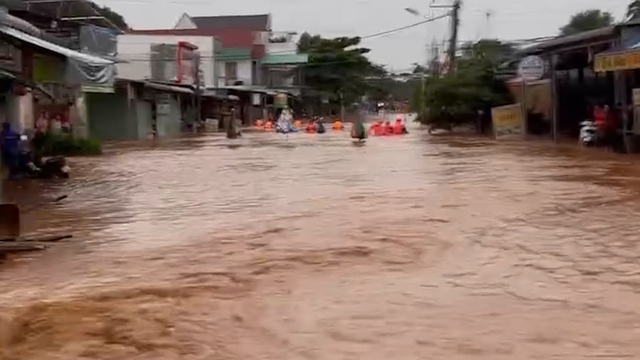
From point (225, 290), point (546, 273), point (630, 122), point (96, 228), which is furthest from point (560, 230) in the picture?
point (630, 122)

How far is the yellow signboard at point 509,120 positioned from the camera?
1453 inches

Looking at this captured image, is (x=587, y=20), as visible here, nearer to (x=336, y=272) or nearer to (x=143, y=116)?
(x=143, y=116)

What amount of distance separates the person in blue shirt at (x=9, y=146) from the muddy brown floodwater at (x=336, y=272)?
1241 mm

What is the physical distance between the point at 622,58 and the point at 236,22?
67371 millimetres

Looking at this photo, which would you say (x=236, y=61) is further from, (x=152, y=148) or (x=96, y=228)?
(x=96, y=228)

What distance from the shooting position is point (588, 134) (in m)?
29.0

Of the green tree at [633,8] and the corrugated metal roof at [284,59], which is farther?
the corrugated metal roof at [284,59]

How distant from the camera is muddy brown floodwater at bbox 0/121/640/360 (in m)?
7.16

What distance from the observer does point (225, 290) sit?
9.09 metres

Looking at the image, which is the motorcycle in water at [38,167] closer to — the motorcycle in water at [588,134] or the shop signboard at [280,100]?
the motorcycle in water at [588,134]

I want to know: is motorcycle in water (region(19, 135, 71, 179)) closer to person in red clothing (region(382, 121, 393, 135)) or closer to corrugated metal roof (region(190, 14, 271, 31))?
person in red clothing (region(382, 121, 393, 135))

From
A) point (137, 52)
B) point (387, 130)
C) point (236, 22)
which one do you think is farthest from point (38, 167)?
point (236, 22)

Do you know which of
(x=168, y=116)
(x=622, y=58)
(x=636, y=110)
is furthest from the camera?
(x=168, y=116)

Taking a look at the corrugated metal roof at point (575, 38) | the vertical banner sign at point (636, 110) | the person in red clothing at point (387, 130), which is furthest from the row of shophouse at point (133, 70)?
the vertical banner sign at point (636, 110)
